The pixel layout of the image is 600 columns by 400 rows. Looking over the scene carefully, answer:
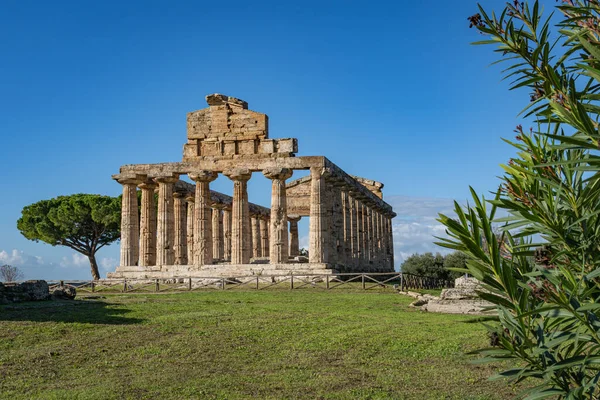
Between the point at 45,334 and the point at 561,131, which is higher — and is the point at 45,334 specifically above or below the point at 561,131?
below

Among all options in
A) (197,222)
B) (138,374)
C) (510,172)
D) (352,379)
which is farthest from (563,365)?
(197,222)

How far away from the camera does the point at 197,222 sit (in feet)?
138

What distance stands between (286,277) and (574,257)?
31099mm

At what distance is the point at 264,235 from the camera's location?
6300 centimetres

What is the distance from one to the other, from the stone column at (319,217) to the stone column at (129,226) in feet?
39.5

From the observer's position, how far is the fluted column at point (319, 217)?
3950cm

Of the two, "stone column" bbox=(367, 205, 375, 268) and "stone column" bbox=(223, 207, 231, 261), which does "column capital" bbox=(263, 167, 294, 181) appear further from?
"stone column" bbox=(367, 205, 375, 268)

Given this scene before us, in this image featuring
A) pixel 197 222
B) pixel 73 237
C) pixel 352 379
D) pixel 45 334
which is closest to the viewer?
pixel 352 379

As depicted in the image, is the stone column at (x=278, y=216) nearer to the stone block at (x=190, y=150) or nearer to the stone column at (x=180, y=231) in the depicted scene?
the stone block at (x=190, y=150)

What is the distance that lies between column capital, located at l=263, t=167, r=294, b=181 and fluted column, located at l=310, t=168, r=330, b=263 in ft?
4.73

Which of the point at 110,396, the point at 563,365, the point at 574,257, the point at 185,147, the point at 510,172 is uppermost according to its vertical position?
the point at 185,147

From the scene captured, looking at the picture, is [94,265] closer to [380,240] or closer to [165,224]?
[165,224]

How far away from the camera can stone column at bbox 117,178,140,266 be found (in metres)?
43.2

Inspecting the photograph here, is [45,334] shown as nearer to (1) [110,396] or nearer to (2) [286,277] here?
(1) [110,396]
